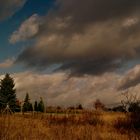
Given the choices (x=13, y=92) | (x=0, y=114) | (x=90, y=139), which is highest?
(x=13, y=92)

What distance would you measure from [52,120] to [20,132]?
6403 millimetres

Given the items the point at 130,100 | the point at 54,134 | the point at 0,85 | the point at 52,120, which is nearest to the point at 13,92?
the point at 0,85

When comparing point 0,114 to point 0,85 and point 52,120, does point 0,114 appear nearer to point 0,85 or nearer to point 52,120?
point 52,120

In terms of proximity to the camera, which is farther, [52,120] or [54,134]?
[52,120]

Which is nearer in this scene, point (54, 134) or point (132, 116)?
point (54, 134)

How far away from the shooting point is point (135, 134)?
10.5 metres

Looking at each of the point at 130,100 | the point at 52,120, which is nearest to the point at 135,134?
the point at 52,120

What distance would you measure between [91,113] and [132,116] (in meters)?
3.43

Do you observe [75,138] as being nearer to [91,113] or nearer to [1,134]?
[1,134]

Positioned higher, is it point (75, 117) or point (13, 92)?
point (13, 92)

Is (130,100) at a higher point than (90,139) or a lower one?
higher

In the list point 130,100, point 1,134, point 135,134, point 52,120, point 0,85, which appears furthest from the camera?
point 0,85

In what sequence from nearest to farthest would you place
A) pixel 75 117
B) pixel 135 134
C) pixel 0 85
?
pixel 135 134 < pixel 75 117 < pixel 0 85

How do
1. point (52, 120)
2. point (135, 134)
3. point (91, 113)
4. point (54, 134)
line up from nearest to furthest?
1. point (135, 134)
2. point (54, 134)
3. point (52, 120)
4. point (91, 113)
